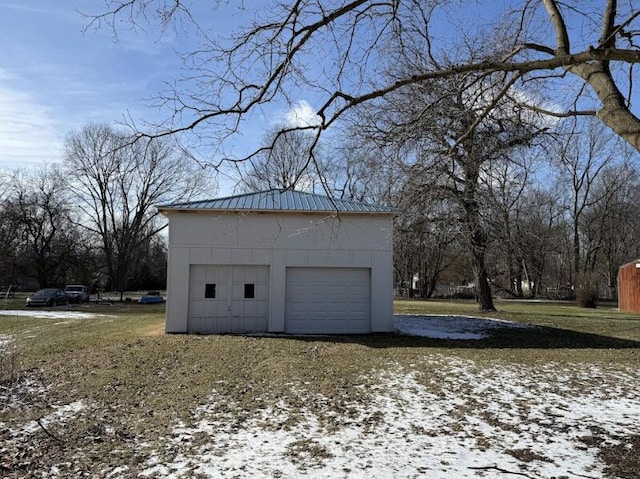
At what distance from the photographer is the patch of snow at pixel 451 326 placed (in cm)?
1601

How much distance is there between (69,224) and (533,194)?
46.3 metres

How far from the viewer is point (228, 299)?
15703 millimetres

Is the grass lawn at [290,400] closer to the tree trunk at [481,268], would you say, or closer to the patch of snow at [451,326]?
the patch of snow at [451,326]

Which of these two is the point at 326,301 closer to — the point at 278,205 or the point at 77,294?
the point at 278,205

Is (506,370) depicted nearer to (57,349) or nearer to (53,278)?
(57,349)

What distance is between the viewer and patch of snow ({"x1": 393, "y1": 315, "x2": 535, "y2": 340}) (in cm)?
1601

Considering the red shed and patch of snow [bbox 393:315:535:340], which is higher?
the red shed

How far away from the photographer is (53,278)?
5278 cm

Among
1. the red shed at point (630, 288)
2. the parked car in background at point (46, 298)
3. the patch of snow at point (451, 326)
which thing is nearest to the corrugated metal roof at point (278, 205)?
the patch of snow at point (451, 326)

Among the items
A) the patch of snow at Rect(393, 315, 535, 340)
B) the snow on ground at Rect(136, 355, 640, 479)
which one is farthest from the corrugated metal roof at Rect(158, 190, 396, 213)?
the snow on ground at Rect(136, 355, 640, 479)

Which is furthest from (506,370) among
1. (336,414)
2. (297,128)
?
(297,128)

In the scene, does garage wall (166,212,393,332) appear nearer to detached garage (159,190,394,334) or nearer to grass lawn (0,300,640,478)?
detached garage (159,190,394,334)

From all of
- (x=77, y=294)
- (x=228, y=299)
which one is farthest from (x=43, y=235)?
(x=228, y=299)

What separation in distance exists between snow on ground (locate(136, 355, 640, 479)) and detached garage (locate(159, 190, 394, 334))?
6581 mm
